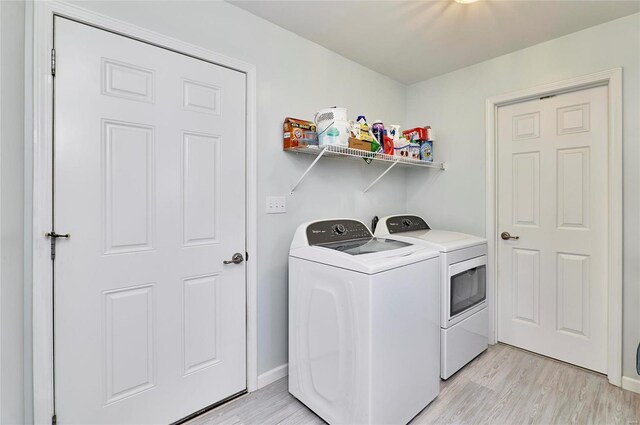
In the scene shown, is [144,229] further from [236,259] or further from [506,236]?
[506,236]

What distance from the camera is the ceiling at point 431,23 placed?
1.87m

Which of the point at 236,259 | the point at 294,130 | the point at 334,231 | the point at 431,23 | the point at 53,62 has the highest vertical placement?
the point at 431,23

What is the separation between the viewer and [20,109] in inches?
48.4

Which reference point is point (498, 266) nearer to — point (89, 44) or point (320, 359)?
point (320, 359)

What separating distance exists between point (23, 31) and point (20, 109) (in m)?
0.33

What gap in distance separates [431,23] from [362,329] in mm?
1959

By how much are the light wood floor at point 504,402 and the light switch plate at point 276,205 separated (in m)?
1.15

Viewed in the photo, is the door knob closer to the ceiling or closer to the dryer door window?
the dryer door window

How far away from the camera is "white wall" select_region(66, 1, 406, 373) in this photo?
1710 mm

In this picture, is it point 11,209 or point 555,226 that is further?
point 555,226

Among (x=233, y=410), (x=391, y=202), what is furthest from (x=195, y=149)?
(x=391, y=202)

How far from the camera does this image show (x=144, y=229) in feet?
5.16

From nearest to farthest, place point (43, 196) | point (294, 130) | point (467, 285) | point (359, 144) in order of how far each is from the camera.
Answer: point (43, 196) → point (294, 130) → point (359, 144) → point (467, 285)

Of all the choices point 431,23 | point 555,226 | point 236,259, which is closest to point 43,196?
point 236,259
